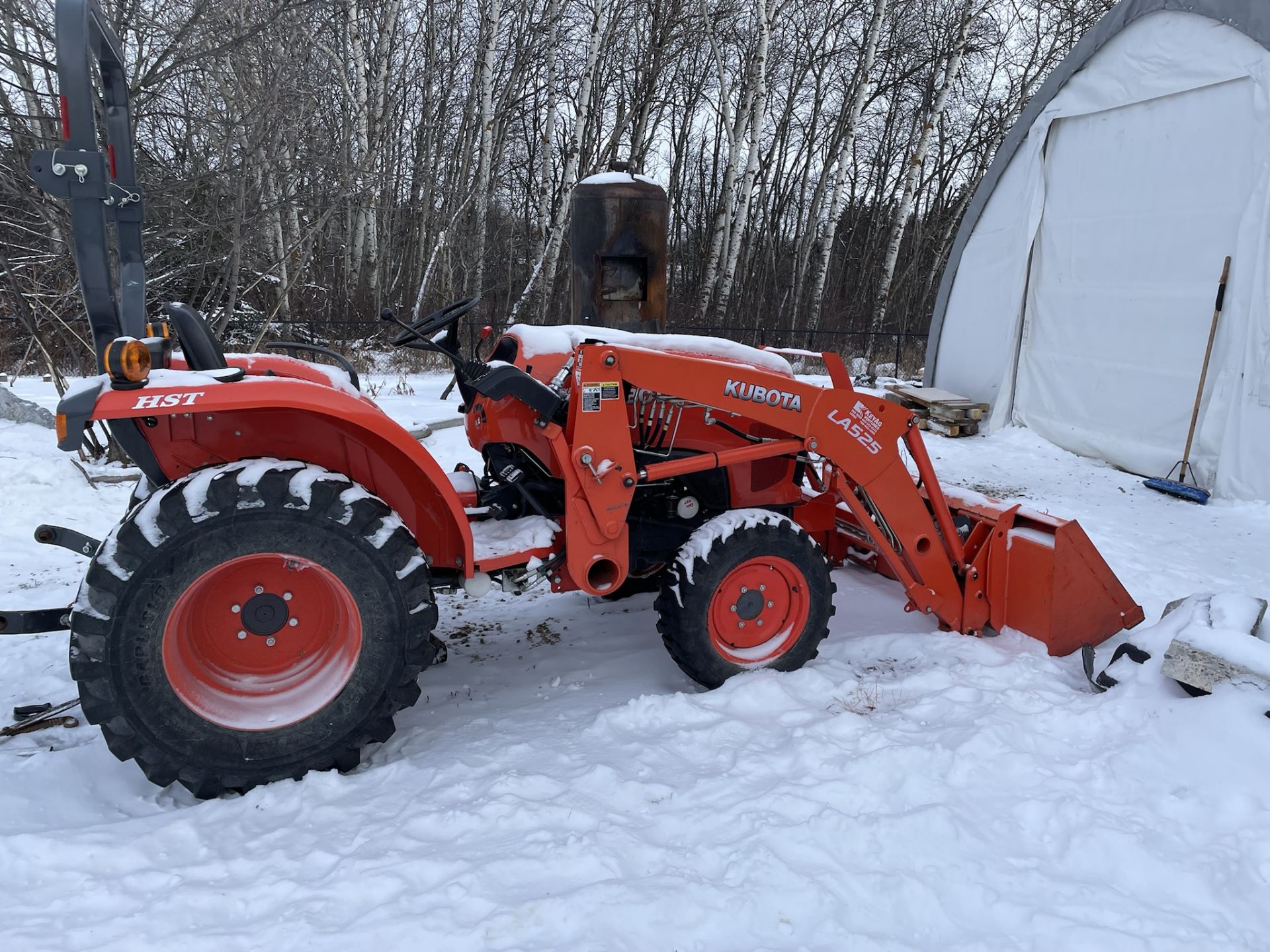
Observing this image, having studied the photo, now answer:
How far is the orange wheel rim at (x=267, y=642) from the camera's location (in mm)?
2637

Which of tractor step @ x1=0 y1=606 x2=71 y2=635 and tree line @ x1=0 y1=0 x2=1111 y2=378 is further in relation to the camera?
tree line @ x1=0 y1=0 x2=1111 y2=378

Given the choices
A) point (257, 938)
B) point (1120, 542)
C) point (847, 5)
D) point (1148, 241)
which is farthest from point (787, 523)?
point (847, 5)

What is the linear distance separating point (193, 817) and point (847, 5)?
2074cm

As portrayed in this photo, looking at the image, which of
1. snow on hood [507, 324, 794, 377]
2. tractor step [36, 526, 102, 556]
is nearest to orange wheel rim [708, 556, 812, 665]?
snow on hood [507, 324, 794, 377]

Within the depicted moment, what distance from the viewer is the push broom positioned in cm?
679

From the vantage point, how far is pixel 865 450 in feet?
11.4

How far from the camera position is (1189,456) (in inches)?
280

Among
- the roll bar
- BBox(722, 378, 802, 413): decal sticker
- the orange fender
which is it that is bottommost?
the orange fender

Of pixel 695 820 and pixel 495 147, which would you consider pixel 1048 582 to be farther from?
pixel 495 147

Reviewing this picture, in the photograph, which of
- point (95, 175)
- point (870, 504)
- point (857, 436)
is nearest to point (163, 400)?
point (95, 175)

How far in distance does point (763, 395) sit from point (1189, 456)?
562cm

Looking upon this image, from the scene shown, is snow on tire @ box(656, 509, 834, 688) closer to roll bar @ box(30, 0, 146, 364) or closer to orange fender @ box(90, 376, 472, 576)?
orange fender @ box(90, 376, 472, 576)

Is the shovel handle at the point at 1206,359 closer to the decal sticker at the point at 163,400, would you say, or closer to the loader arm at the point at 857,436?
the loader arm at the point at 857,436

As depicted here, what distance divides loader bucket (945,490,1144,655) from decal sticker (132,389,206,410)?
3.09 m
